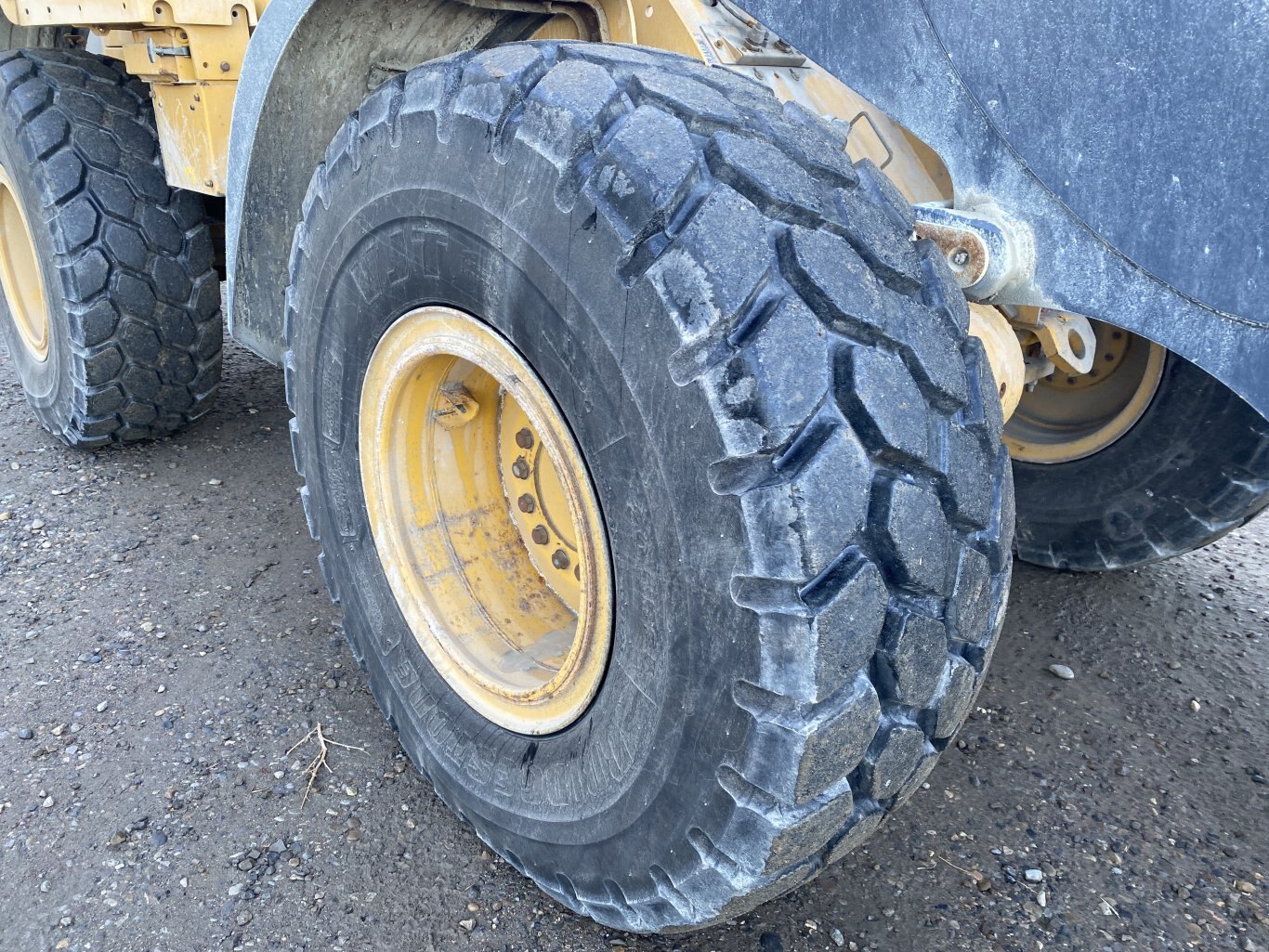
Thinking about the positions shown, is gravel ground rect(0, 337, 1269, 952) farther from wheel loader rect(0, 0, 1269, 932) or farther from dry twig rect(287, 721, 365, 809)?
wheel loader rect(0, 0, 1269, 932)

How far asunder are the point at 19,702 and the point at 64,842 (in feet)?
1.76

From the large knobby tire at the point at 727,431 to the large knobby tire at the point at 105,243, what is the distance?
1903 mm

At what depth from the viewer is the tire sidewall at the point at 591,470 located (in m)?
1.20

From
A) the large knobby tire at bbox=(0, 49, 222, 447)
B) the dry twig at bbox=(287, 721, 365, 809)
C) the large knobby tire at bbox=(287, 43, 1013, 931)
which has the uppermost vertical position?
the large knobby tire at bbox=(287, 43, 1013, 931)

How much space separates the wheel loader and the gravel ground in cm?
24

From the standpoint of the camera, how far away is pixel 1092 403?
272cm

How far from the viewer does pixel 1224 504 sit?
8.12ft

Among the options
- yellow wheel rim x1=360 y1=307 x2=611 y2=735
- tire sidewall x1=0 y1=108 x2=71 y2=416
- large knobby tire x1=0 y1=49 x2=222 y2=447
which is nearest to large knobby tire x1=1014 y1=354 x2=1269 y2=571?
yellow wheel rim x1=360 y1=307 x2=611 y2=735

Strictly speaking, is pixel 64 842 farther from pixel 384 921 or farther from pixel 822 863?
pixel 822 863

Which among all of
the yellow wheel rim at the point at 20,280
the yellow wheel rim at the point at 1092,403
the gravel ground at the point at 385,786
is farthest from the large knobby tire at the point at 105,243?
the yellow wheel rim at the point at 1092,403

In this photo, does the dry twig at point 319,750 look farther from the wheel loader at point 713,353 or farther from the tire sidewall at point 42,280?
the tire sidewall at point 42,280

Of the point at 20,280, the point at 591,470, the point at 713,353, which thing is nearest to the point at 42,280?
the point at 20,280

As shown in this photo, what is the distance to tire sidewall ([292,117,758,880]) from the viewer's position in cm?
120

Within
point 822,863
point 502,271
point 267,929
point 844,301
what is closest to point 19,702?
point 267,929
